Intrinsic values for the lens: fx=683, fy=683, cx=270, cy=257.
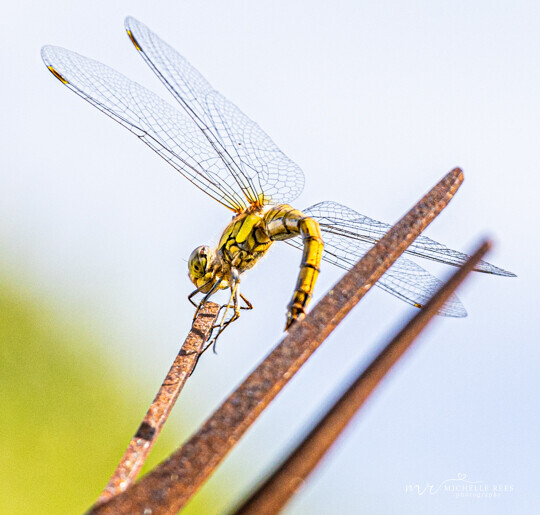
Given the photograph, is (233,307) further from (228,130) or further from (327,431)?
(327,431)

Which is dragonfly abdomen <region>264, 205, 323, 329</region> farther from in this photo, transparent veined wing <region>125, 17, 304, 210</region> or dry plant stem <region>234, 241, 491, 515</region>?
dry plant stem <region>234, 241, 491, 515</region>

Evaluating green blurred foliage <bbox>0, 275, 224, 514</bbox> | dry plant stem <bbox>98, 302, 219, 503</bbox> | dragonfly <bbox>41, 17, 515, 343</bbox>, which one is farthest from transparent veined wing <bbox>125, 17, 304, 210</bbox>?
green blurred foliage <bbox>0, 275, 224, 514</bbox>

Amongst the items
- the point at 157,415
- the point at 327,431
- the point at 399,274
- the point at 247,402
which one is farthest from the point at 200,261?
the point at 327,431

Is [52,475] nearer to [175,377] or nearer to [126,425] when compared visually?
[126,425]

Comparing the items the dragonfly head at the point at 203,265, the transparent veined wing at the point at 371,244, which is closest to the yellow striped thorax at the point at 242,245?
the dragonfly head at the point at 203,265

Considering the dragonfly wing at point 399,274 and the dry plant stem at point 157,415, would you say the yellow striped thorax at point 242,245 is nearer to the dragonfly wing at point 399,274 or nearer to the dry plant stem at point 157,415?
the dragonfly wing at point 399,274

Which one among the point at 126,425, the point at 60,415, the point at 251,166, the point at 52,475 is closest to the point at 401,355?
the point at 251,166
